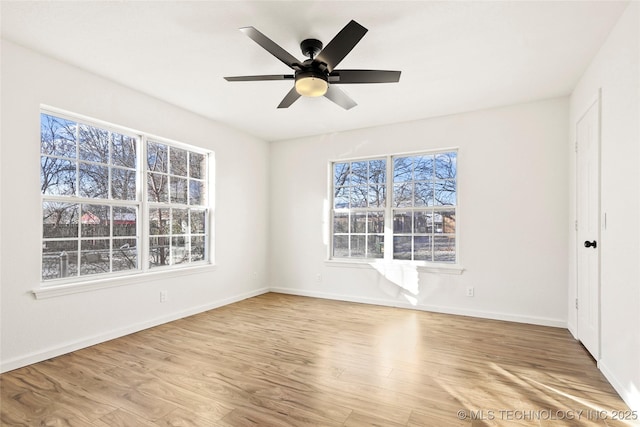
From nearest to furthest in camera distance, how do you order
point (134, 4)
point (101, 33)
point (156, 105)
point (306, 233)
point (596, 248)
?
point (134, 4)
point (101, 33)
point (596, 248)
point (156, 105)
point (306, 233)

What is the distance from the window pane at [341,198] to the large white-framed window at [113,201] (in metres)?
2.03

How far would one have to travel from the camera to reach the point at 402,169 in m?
4.89

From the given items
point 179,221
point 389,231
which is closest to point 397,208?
point 389,231

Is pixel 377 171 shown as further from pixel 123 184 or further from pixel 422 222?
pixel 123 184

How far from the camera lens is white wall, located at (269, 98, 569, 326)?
3893 millimetres

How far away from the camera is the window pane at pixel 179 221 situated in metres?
4.26

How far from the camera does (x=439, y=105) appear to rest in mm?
4113

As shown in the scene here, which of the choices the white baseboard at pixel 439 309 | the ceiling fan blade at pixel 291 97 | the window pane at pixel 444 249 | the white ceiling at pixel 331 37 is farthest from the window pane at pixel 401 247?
the ceiling fan blade at pixel 291 97

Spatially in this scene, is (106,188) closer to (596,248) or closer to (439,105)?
(439,105)

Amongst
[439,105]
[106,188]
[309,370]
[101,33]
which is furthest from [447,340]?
[101,33]

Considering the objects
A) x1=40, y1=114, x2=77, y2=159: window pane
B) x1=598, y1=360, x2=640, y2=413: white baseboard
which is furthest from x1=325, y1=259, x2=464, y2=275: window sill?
x1=40, y1=114, x2=77, y2=159: window pane

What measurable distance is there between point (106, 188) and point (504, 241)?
180 inches

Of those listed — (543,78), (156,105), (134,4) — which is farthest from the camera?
(156,105)

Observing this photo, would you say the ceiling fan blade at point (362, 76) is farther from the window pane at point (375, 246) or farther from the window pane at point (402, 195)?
the window pane at point (375, 246)
